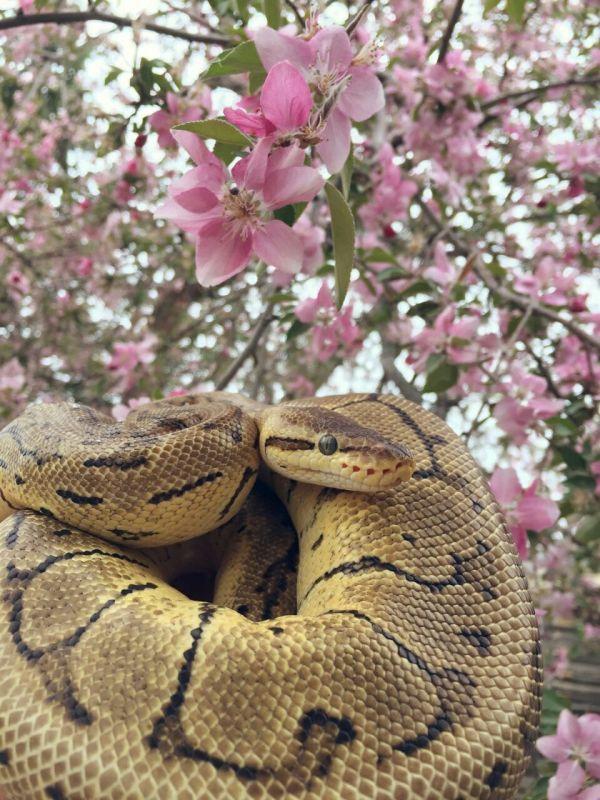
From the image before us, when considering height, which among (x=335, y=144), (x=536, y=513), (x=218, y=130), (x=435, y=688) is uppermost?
(x=335, y=144)

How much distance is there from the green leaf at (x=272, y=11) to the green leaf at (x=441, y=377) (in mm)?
1221

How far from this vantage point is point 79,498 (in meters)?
1.14

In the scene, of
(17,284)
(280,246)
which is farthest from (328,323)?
(17,284)

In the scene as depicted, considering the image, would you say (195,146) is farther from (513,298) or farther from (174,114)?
(513,298)

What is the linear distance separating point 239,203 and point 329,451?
505 mm

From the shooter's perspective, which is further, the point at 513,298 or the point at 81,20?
the point at 513,298

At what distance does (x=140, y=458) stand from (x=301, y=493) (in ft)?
1.28

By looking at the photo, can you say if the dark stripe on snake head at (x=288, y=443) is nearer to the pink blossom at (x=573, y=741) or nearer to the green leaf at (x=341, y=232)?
the green leaf at (x=341, y=232)

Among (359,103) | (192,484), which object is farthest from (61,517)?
(359,103)

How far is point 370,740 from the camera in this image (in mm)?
792

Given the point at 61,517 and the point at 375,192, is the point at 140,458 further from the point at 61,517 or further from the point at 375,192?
the point at 375,192

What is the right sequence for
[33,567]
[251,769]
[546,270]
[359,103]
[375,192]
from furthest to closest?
[375,192] → [546,270] → [359,103] → [33,567] → [251,769]

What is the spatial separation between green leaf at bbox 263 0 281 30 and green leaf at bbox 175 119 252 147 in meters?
0.35

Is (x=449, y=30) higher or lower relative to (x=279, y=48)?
higher
